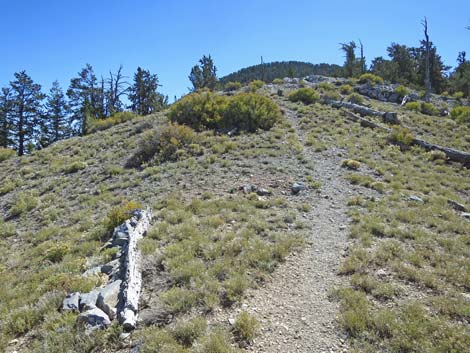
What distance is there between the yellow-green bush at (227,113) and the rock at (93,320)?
46.4 ft

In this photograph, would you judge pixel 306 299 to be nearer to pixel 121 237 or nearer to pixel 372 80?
pixel 121 237

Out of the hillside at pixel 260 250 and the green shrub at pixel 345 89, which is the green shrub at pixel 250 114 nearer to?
the hillside at pixel 260 250

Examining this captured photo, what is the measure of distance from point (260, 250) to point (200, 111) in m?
14.3

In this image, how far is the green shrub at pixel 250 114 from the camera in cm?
1809

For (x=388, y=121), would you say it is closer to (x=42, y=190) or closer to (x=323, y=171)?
(x=323, y=171)

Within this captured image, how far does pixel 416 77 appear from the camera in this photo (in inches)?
1762

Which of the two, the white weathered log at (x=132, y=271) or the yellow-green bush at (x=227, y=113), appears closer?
the white weathered log at (x=132, y=271)

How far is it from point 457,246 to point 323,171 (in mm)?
5907

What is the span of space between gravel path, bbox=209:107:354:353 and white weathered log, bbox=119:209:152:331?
55.0 inches

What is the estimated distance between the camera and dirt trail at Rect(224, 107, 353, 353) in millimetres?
4320

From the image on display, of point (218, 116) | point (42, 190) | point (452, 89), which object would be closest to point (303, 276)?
point (42, 190)

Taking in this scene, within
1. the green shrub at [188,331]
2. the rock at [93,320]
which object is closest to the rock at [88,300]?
the rock at [93,320]

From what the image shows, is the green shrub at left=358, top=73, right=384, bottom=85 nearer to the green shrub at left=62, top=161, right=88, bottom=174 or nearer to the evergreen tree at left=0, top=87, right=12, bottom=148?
the green shrub at left=62, top=161, right=88, bottom=174

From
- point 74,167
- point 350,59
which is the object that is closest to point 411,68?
point 350,59
